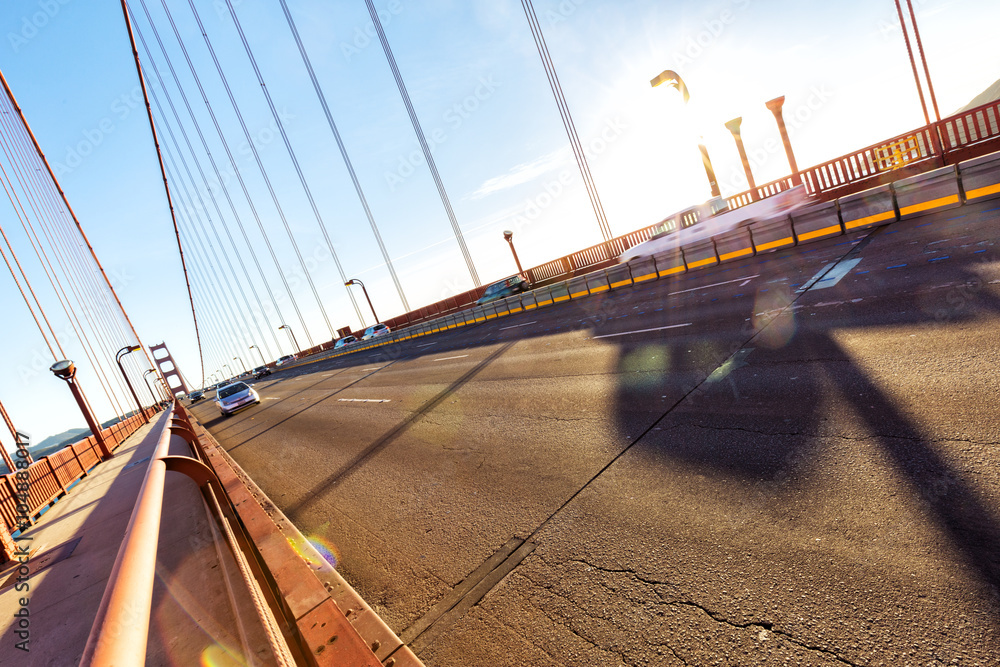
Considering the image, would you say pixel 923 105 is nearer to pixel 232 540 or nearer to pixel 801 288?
pixel 801 288

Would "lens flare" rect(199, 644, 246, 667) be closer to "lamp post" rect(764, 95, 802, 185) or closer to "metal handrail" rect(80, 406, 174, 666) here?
"metal handrail" rect(80, 406, 174, 666)

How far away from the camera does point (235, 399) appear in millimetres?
24109

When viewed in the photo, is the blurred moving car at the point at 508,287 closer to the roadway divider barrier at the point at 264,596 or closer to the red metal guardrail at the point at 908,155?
the red metal guardrail at the point at 908,155

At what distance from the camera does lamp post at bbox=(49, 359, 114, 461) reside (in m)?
19.2

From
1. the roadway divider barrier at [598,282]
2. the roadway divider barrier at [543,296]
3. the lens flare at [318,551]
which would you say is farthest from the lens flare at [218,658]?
the roadway divider barrier at [543,296]

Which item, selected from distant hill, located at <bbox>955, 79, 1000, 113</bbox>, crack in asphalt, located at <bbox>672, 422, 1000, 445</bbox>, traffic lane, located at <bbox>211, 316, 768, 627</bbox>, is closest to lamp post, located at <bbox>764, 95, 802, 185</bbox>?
traffic lane, located at <bbox>211, 316, 768, 627</bbox>

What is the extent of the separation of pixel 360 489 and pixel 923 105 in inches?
985

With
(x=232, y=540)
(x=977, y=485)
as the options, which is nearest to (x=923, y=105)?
(x=977, y=485)

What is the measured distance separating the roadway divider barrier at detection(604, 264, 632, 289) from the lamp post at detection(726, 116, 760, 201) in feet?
23.2

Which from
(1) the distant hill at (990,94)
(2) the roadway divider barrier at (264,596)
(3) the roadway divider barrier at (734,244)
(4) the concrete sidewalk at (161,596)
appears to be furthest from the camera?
(1) the distant hill at (990,94)

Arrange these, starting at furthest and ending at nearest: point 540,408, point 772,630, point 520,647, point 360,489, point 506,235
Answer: point 506,235 < point 540,408 < point 360,489 < point 520,647 < point 772,630

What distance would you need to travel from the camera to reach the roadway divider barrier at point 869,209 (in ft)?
46.4

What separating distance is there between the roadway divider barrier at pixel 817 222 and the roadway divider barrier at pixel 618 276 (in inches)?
265

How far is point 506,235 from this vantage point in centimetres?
3356
